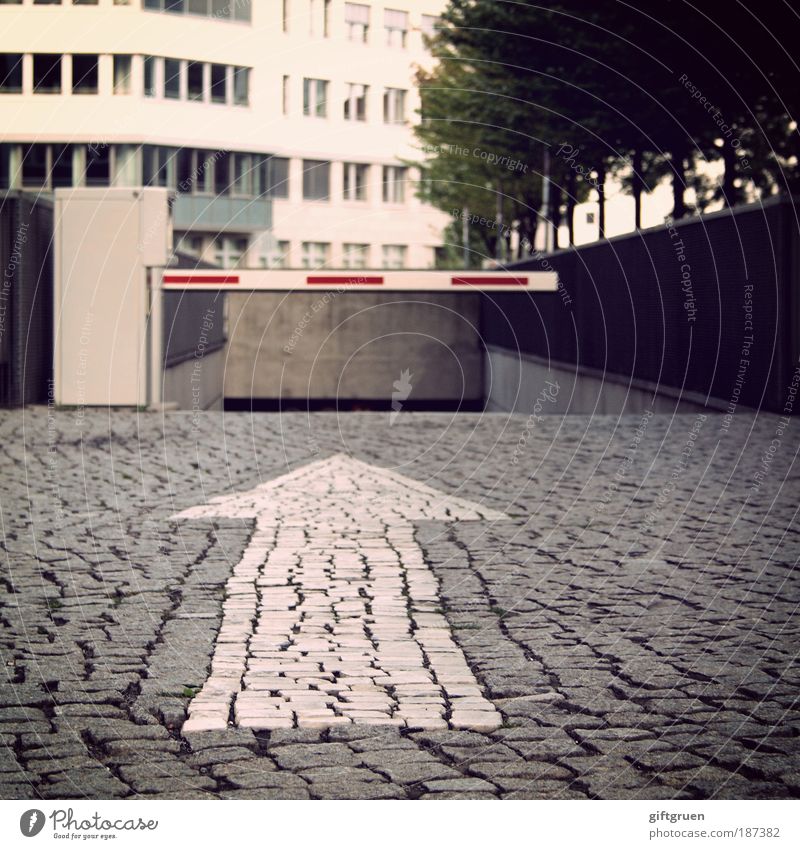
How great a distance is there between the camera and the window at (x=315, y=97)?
56.7 m

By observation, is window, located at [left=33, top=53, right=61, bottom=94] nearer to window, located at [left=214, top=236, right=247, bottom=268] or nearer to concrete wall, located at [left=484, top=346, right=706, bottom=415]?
window, located at [left=214, top=236, right=247, bottom=268]

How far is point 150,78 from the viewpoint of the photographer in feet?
197

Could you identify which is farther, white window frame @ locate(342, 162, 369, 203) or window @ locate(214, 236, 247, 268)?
white window frame @ locate(342, 162, 369, 203)

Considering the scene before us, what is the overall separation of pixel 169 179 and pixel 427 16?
95.3 ft

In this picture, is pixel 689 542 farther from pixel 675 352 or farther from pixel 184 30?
pixel 184 30

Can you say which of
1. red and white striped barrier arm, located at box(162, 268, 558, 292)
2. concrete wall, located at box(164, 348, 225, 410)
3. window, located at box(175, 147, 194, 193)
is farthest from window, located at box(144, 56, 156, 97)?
red and white striped barrier arm, located at box(162, 268, 558, 292)

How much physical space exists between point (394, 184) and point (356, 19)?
35143 mm

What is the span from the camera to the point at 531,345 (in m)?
30.2

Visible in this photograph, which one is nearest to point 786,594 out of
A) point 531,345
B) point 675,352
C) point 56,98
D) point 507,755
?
point 507,755

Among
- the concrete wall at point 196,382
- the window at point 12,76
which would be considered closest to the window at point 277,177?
the window at point 12,76

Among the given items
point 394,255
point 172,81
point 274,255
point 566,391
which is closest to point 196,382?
point 566,391

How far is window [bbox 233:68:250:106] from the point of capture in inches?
2421

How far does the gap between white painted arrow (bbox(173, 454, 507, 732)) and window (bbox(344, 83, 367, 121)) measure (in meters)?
51.4

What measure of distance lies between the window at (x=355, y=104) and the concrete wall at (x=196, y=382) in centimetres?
2233
